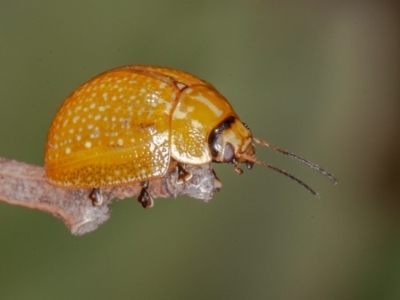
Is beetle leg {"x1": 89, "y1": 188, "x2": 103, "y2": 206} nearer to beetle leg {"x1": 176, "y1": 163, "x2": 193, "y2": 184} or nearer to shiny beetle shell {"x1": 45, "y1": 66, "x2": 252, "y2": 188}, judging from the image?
shiny beetle shell {"x1": 45, "y1": 66, "x2": 252, "y2": 188}

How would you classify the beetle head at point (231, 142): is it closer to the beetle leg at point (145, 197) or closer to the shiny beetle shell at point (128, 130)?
the shiny beetle shell at point (128, 130)

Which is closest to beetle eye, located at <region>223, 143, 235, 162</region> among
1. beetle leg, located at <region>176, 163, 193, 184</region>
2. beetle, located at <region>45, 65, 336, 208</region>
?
beetle, located at <region>45, 65, 336, 208</region>

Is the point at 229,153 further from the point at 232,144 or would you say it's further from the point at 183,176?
the point at 183,176

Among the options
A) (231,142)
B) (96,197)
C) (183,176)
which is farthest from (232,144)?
(96,197)

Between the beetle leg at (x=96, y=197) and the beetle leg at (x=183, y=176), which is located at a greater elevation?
the beetle leg at (x=183, y=176)

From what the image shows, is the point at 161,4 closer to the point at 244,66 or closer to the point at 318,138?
the point at 244,66

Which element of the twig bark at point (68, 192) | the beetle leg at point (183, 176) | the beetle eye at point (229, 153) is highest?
the beetle eye at point (229, 153)

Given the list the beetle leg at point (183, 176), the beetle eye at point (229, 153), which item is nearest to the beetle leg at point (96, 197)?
the beetle leg at point (183, 176)
